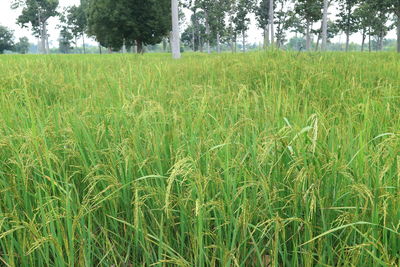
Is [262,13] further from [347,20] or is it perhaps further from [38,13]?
[38,13]

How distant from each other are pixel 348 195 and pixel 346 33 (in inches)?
2096

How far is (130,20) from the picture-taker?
2544 centimetres

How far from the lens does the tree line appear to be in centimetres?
2523

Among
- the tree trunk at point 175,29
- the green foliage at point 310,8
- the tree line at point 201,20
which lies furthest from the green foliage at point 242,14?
the tree trunk at point 175,29

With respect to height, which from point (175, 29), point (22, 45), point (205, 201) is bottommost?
point (205, 201)

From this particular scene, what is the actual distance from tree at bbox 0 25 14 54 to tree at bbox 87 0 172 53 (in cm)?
6174

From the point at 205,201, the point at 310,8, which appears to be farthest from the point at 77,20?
the point at 205,201

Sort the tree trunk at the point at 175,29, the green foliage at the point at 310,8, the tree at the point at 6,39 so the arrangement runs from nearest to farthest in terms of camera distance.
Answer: the tree trunk at the point at 175,29 < the green foliage at the point at 310,8 < the tree at the point at 6,39

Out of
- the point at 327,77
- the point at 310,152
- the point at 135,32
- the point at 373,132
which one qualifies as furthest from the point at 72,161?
the point at 135,32

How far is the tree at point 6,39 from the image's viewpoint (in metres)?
76.6

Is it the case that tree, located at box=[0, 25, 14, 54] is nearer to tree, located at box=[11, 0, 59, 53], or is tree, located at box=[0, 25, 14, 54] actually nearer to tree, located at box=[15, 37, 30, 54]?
tree, located at box=[15, 37, 30, 54]

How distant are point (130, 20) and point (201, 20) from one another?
60.0 metres

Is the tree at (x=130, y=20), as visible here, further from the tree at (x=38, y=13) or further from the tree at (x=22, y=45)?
the tree at (x=22, y=45)

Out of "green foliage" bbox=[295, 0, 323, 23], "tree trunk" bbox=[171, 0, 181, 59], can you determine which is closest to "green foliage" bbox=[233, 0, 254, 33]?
"green foliage" bbox=[295, 0, 323, 23]
